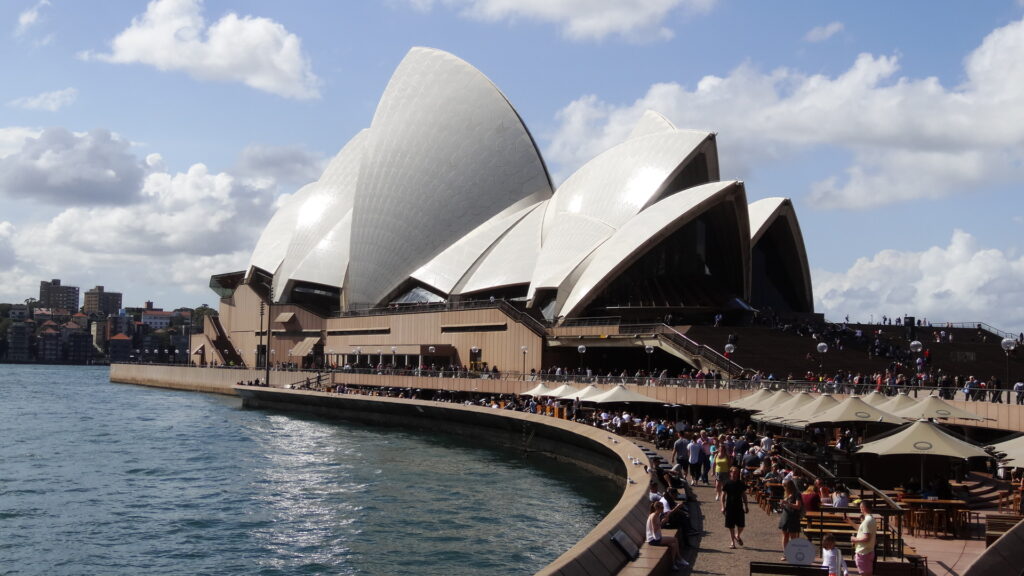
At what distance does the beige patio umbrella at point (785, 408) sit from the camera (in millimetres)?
18469

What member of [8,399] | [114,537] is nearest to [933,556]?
[114,537]

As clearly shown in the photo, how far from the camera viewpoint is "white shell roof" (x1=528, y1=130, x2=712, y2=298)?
42812 mm

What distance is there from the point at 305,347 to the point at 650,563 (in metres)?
54.6

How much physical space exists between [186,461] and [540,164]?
32519mm

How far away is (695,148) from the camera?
43.2 metres

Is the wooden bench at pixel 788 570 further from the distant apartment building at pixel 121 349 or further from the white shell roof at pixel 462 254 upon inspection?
the distant apartment building at pixel 121 349

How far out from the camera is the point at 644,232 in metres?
39.2

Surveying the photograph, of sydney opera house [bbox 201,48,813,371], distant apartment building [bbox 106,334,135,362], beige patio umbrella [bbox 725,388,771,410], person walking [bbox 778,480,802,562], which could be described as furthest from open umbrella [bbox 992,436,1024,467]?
distant apartment building [bbox 106,334,135,362]

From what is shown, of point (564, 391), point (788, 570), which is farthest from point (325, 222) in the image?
point (788, 570)

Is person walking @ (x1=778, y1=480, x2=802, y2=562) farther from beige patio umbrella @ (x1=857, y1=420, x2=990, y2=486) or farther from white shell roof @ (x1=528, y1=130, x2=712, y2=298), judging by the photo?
white shell roof @ (x1=528, y1=130, x2=712, y2=298)

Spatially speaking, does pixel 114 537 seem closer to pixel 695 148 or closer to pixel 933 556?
pixel 933 556

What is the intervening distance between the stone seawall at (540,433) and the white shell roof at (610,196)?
30.5 ft

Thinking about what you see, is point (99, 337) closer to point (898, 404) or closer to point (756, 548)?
point (898, 404)

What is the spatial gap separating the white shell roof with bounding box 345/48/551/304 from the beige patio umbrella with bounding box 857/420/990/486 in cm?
4173
